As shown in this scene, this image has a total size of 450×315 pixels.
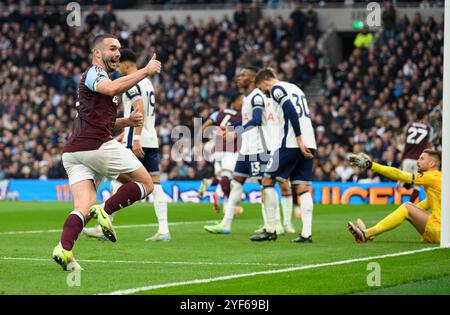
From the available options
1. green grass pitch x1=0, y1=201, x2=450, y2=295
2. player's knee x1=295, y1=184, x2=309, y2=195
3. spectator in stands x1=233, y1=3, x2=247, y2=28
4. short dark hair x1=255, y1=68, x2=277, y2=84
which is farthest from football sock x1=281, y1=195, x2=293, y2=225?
spectator in stands x1=233, y1=3, x2=247, y2=28

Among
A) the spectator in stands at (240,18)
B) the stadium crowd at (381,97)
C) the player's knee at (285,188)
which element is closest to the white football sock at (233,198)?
the player's knee at (285,188)

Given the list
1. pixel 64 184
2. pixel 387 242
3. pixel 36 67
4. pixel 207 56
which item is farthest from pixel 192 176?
pixel 387 242

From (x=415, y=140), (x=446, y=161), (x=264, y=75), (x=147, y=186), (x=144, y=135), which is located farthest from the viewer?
(x=415, y=140)

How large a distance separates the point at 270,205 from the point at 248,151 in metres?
1.14

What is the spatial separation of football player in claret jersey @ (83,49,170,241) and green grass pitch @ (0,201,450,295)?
0.29 metres

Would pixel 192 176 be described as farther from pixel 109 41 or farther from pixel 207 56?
pixel 109 41

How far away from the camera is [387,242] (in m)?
13.1

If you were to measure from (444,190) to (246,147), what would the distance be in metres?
3.66

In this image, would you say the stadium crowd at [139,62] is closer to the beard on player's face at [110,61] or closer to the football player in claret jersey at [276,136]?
the football player in claret jersey at [276,136]

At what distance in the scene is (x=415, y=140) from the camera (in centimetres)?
2033

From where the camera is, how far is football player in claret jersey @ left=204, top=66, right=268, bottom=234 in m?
14.6

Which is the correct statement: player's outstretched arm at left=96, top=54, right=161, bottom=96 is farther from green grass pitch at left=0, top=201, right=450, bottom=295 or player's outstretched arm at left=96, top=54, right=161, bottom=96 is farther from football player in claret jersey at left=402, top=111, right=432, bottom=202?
football player in claret jersey at left=402, top=111, right=432, bottom=202

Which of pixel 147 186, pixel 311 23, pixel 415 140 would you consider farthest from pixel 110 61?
pixel 311 23

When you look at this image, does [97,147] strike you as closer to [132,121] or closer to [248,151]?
[132,121]
